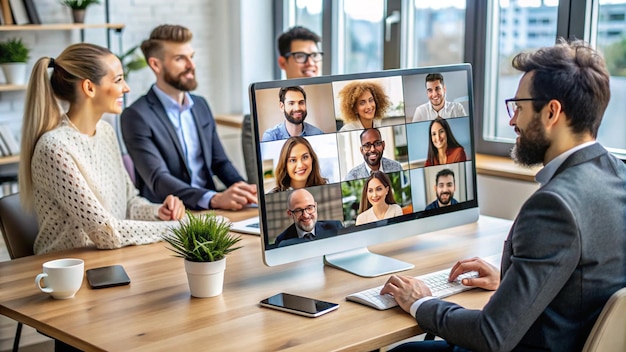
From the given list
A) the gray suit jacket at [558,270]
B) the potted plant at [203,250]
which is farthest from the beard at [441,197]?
the potted plant at [203,250]

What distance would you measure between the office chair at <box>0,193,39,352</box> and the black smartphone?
1067 millimetres

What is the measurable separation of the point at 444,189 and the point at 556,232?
69 centimetres

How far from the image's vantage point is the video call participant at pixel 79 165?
2.41 metres

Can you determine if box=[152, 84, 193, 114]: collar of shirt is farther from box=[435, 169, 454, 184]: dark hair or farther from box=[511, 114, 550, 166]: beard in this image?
box=[511, 114, 550, 166]: beard

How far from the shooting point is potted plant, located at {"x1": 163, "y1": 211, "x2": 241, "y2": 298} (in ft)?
6.32

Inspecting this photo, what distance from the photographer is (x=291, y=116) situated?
1.99m

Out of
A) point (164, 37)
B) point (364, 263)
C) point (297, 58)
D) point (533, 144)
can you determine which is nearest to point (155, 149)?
point (164, 37)

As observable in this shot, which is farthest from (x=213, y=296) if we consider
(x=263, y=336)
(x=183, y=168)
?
(x=183, y=168)

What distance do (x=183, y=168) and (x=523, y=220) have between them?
2059 mm

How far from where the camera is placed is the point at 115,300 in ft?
6.42

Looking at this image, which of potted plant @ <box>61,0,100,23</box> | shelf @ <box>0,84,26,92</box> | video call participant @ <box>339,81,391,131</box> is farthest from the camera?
potted plant @ <box>61,0,100,23</box>

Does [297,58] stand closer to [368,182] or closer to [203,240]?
[368,182]

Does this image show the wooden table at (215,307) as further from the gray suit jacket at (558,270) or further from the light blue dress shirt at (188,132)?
the light blue dress shirt at (188,132)

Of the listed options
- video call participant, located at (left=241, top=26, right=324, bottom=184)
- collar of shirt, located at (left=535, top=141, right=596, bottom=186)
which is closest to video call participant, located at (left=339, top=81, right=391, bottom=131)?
collar of shirt, located at (left=535, top=141, right=596, bottom=186)
